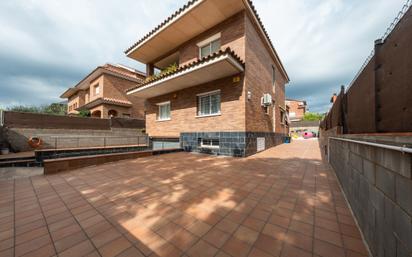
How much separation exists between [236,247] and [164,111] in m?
9.70

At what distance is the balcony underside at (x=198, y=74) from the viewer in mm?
6185

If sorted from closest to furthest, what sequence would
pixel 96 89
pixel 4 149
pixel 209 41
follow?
pixel 209 41 < pixel 4 149 < pixel 96 89

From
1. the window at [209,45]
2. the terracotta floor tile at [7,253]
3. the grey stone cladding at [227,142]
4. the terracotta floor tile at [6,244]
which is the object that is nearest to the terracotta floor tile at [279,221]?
the terracotta floor tile at [7,253]

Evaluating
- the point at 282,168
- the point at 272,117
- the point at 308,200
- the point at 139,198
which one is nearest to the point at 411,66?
the point at 308,200

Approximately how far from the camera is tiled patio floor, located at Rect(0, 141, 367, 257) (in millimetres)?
1628

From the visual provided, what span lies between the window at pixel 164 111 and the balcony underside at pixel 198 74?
1.09 m

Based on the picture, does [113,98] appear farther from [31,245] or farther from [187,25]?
[31,245]

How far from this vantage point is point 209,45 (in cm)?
837

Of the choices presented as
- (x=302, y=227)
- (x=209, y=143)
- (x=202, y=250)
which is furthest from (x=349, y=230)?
(x=209, y=143)

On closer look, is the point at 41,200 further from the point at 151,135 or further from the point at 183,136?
the point at 151,135

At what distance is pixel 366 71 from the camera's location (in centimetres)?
193

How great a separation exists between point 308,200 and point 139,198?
118 inches

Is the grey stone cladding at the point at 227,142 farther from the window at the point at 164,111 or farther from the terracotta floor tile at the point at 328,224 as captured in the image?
the terracotta floor tile at the point at 328,224

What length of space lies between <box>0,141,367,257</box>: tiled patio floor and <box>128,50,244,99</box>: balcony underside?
458 centimetres
